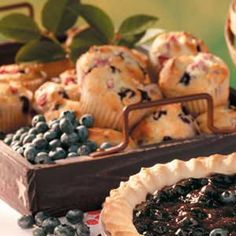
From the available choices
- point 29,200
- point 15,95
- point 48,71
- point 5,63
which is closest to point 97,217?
point 29,200

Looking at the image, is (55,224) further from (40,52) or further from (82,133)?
(40,52)

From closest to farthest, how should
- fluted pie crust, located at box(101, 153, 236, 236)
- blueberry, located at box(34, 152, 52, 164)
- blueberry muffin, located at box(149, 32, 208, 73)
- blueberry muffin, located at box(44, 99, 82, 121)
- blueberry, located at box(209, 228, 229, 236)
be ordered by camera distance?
blueberry, located at box(209, 228, 229, 236), fluted pie crust, located at box(101, 153, 236, 236), blueberry, located at box(34, 152, 52, 164), blueberry muffin, located at box(44, 99, 82, 121), blueberry muffin, located at box(149, 32, 208, 73)

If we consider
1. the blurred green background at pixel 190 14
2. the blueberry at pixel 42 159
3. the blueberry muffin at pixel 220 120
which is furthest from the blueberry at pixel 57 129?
the blurred green background at pixel 190 14

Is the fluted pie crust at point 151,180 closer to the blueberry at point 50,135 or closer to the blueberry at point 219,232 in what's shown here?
the blueberry at point 219,232

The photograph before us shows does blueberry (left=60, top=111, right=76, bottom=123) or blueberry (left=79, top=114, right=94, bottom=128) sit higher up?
blueberry (left=60, top=111, right=76, bottom=123)

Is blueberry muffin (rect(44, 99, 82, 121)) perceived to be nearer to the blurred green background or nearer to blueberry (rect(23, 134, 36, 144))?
blueberry (rect(23, 134, 36, 144))

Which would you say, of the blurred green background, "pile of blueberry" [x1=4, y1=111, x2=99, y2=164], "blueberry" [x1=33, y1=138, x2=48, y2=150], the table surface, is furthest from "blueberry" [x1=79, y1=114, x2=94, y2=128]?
the blurred green background

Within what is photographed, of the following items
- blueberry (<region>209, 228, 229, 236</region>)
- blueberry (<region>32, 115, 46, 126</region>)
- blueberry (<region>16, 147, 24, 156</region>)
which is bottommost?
blueberry (<region>16, 147, 24, 156</region>)
